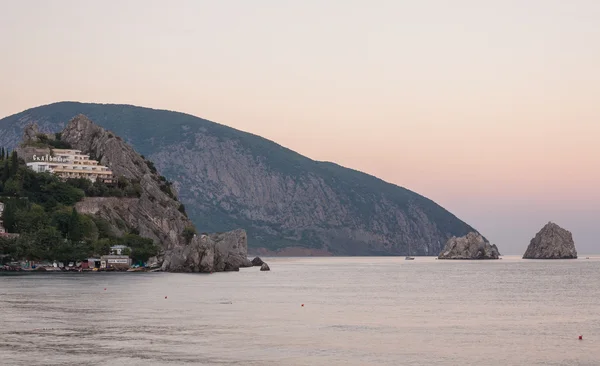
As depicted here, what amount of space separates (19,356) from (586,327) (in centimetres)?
5283

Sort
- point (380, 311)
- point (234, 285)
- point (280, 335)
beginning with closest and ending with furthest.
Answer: point (280, 335)
point (380, 311)
point (234, 285)

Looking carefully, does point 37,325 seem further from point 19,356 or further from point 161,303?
point 161,303

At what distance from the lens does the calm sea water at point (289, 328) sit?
6088 centimetres

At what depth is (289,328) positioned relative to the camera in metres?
79.8

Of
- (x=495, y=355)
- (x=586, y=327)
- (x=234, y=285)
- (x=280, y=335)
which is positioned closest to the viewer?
(x=495, y=355)

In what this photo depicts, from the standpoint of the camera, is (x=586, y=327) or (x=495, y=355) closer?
(x=495, y=355)

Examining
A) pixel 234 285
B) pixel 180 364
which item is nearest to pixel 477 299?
pixel 234 285

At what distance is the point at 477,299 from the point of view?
405ft

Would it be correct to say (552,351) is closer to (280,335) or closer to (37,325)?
(280,335)

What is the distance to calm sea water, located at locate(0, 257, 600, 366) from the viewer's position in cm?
6088

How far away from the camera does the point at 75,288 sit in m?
135

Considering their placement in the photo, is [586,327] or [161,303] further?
[161,303]

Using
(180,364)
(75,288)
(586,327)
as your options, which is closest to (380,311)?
(586,327)

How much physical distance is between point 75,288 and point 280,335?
69.5 m
